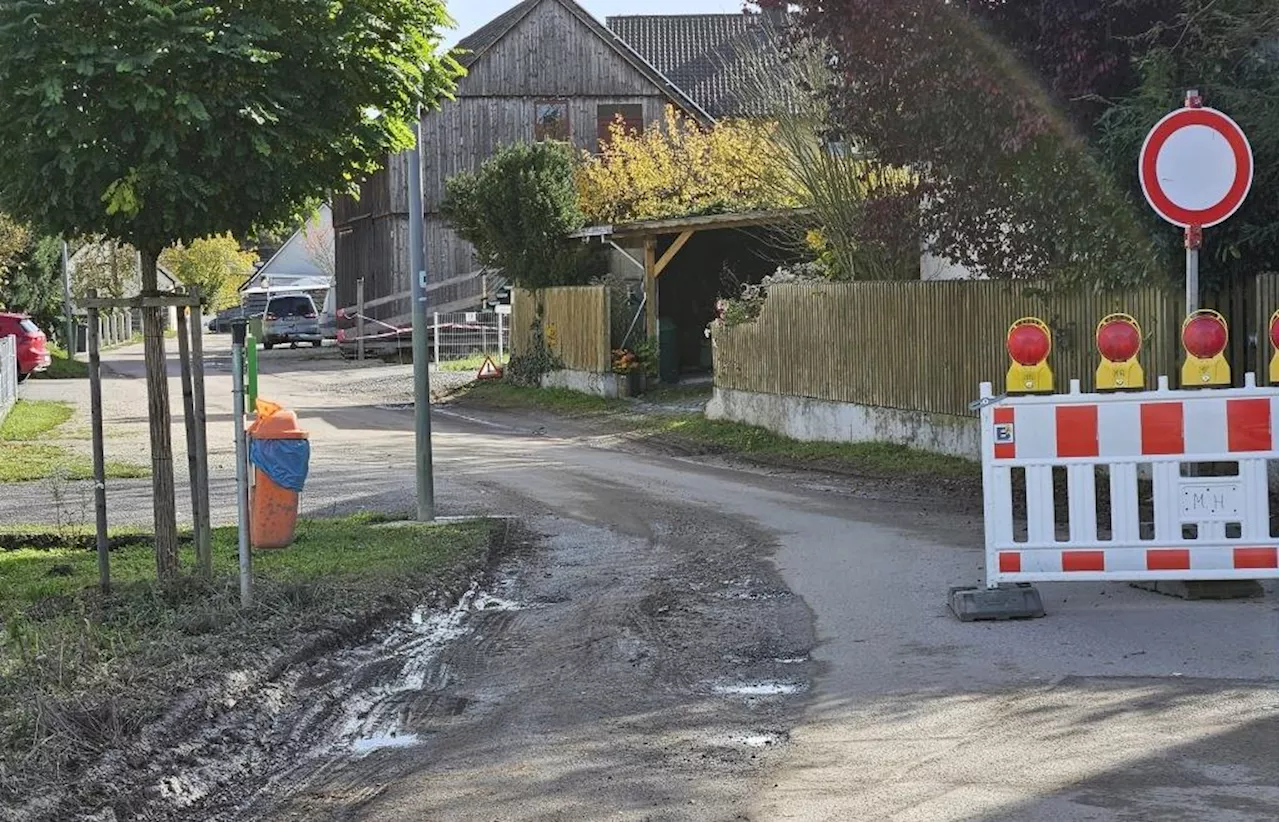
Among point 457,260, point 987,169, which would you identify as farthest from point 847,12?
point 457,260

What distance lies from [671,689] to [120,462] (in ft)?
46.6

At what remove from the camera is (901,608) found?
907 cm

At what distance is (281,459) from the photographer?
11.7m

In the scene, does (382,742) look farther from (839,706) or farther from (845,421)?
(845,421)

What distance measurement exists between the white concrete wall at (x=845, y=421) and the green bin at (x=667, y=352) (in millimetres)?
5724

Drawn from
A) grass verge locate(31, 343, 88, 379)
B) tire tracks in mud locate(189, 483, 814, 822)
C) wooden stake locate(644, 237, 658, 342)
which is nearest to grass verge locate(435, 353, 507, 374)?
wooden stake locate(644, 237, 658, 342)

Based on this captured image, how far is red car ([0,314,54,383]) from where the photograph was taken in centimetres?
3425

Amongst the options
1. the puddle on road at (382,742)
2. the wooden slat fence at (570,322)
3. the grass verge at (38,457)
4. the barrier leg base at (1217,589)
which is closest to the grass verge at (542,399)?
the wooden slat fence at (570,322)

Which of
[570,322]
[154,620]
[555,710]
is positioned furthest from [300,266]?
[555,710]

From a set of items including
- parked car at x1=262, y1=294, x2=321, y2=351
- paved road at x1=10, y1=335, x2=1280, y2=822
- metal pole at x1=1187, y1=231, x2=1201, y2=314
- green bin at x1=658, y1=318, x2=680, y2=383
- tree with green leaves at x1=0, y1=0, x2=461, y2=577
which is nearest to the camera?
paved road at x1=10, y1=335, x2=1280, y2=822

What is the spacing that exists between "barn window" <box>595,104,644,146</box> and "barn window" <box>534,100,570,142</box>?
3.12 ft

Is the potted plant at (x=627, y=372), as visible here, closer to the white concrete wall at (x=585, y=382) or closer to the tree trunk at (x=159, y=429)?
the white concrete wall at (x=585, y=382)

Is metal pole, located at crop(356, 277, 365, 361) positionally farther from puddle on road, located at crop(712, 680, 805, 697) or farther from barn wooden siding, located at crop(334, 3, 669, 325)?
puddle on road, located at crop(712, 680, 805, 697)

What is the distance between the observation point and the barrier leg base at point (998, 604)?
333 inches
